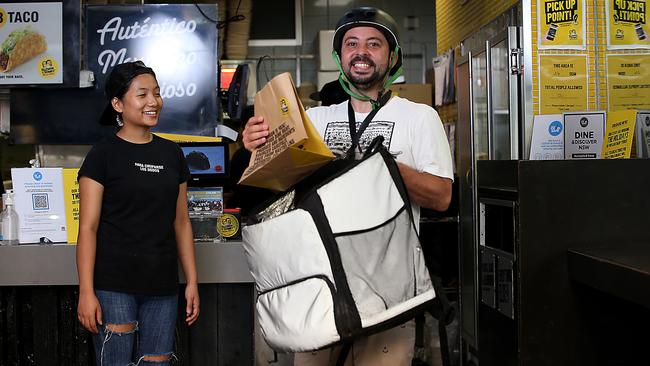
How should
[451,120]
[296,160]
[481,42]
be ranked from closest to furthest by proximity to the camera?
1. [296,160]
2. [481,42]
3. [451,120]

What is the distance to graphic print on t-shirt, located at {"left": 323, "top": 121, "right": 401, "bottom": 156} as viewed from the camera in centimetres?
212

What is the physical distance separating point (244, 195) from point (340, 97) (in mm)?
1525

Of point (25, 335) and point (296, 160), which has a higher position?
point (296, 160)

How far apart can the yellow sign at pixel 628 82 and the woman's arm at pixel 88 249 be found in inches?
113

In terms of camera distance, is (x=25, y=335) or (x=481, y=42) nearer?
(x=25, y=335)

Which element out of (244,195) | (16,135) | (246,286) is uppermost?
(16,135)

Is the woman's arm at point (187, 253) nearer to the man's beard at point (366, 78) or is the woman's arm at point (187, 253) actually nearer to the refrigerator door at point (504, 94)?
the man's beard at point (366, 78)

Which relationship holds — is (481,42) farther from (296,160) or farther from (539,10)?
(296,160)

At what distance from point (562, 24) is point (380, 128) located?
2352 mm

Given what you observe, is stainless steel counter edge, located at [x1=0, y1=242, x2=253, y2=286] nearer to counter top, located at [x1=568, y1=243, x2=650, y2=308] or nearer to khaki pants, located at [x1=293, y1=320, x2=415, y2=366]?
khaki pants, located at [x1=293, y1=320, x2=415, y2=366]

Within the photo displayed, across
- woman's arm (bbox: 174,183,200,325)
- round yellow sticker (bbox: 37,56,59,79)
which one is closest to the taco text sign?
round yellow sticker (bbox: 37,56,59,79)

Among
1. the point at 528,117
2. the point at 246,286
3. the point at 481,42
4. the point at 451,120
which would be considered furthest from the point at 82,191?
the point at 451,120

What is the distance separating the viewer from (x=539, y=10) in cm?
410

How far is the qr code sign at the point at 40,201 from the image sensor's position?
332 centimetres
